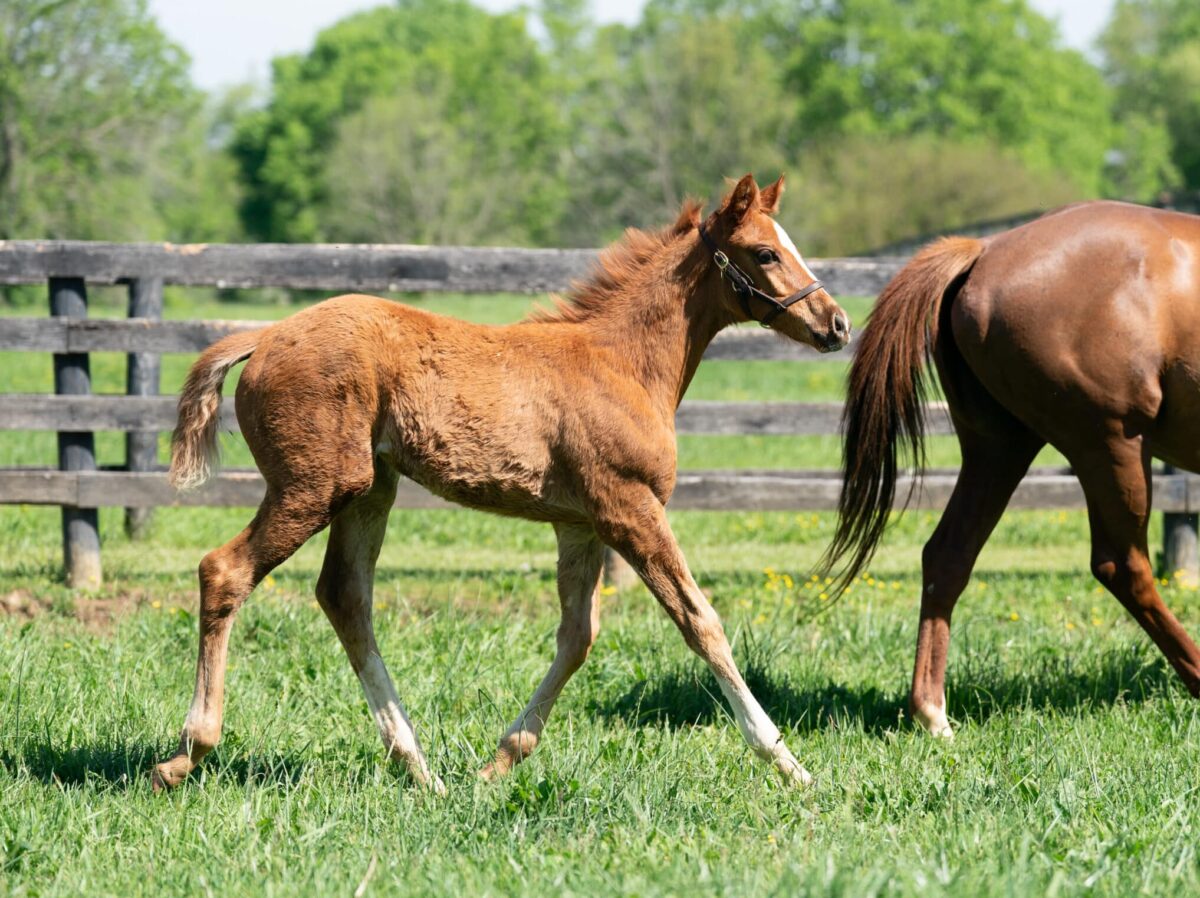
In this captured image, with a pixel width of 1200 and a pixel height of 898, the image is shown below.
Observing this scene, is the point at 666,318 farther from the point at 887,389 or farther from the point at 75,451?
the point at 75,451

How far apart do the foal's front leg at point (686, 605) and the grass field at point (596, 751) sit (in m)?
0.11

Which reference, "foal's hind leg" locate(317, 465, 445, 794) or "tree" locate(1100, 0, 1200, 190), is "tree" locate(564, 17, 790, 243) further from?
"foal's hind leg" locate(317, 465, 445, 794)

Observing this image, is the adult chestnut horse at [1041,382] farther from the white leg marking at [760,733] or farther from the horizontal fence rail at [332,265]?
the horizontal fence rail at [332,265]

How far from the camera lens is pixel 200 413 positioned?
3914 millimetres

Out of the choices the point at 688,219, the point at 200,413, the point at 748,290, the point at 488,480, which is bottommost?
the point at 488,480

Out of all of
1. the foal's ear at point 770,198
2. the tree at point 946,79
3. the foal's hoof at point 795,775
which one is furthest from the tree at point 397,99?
the foal's hoof at point 795,775

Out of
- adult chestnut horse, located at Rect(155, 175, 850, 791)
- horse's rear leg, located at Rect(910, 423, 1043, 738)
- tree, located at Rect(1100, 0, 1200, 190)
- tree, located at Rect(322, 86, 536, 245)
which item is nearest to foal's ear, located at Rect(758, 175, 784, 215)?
adult chestnut horse, located at Rect(155, 175, 850, 791)

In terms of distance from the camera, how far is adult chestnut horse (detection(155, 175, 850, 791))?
12.4 feet

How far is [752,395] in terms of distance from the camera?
1627 cm

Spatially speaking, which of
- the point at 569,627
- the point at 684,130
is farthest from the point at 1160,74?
the point at 569,627

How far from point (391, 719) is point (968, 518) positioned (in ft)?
7.77

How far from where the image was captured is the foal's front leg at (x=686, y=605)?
3902 millimetres

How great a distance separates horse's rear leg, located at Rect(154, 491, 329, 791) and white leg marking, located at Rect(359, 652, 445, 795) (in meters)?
0.47

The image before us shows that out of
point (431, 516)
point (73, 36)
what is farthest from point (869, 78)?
point (431, 516)
